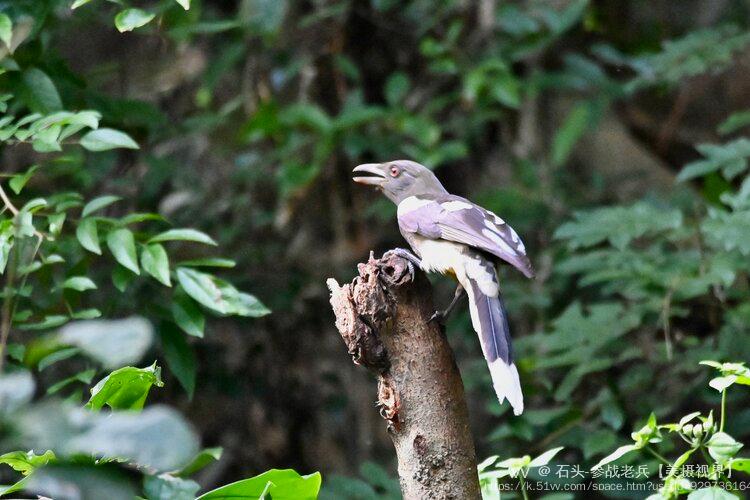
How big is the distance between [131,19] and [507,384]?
1927 millimetres

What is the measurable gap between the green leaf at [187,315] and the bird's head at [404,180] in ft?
3.50

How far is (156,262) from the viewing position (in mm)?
3197

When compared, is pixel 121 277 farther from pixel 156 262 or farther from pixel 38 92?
pixel 38 92

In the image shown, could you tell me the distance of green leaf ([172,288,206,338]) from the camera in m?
3.39

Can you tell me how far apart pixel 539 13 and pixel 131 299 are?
12.0 feet

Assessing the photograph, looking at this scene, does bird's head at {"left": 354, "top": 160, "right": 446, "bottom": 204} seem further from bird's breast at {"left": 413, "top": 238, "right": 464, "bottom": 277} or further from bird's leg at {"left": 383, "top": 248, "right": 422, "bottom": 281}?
bird's leg at {"left": 383, "top": 248, "right": 422, "bottom": 281}

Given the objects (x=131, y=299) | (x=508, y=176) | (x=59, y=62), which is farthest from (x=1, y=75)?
(x=508, y=176)

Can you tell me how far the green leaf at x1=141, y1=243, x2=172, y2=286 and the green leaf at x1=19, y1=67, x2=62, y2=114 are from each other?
28.0 inches

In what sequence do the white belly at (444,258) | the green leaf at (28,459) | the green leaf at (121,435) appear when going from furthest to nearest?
the white belly at (444,258), the green leaf at (28,459), the green leaf at (121,435)

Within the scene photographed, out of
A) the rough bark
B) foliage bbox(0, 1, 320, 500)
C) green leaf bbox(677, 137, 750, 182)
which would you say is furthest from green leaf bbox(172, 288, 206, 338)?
green leaf bbox(677, 137, 750, 182)

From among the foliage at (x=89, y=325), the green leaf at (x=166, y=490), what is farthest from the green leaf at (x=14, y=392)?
the green leaf at (x=166, y=490)

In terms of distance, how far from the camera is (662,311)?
14.0 feet

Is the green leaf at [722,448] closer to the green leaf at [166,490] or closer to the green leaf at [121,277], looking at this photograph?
the green leaf at [166,490]

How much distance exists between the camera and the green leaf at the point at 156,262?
3.15 meters
